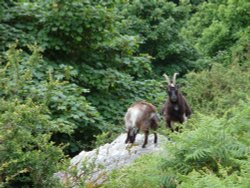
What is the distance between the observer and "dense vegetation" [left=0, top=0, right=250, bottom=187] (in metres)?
6.46

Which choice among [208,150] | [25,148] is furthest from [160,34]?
[208,150]

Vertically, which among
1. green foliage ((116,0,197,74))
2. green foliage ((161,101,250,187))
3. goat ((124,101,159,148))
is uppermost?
green foliage ((116,0,197,74))

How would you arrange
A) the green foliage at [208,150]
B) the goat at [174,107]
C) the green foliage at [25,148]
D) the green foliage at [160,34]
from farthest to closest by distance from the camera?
the green foliage at [160,34] < the goat at [174,107] < the green foliage at [208,150] < the green foliage at [25,148]

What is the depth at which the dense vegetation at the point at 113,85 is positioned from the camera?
6457mm

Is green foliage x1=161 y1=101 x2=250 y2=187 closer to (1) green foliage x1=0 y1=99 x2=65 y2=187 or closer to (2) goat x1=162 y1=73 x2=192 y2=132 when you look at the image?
(1) green foliage x1=0 y1=99 x2=65 y2=187

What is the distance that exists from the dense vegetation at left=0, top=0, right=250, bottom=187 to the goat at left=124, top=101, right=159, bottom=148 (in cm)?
69

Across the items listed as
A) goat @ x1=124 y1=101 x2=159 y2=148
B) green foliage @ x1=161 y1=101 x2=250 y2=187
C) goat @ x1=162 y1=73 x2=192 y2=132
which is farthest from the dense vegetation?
goat @ x1=124 y1=101 x2=159 y2=148

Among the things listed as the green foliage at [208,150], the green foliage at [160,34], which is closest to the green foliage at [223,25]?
the green foliage at [160,34]

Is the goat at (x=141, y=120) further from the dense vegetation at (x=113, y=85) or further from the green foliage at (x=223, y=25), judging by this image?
the green foliage at (x=223, y=25)

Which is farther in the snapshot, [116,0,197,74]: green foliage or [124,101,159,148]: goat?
[116,0,197,74]: green foliage

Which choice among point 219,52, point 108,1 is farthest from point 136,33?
point 108,1

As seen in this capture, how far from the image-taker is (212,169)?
6.55 metres

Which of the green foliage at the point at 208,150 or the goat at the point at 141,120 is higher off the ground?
the green foliage at the point at 208,150

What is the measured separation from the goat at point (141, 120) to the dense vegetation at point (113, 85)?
→ 691 millimetres
